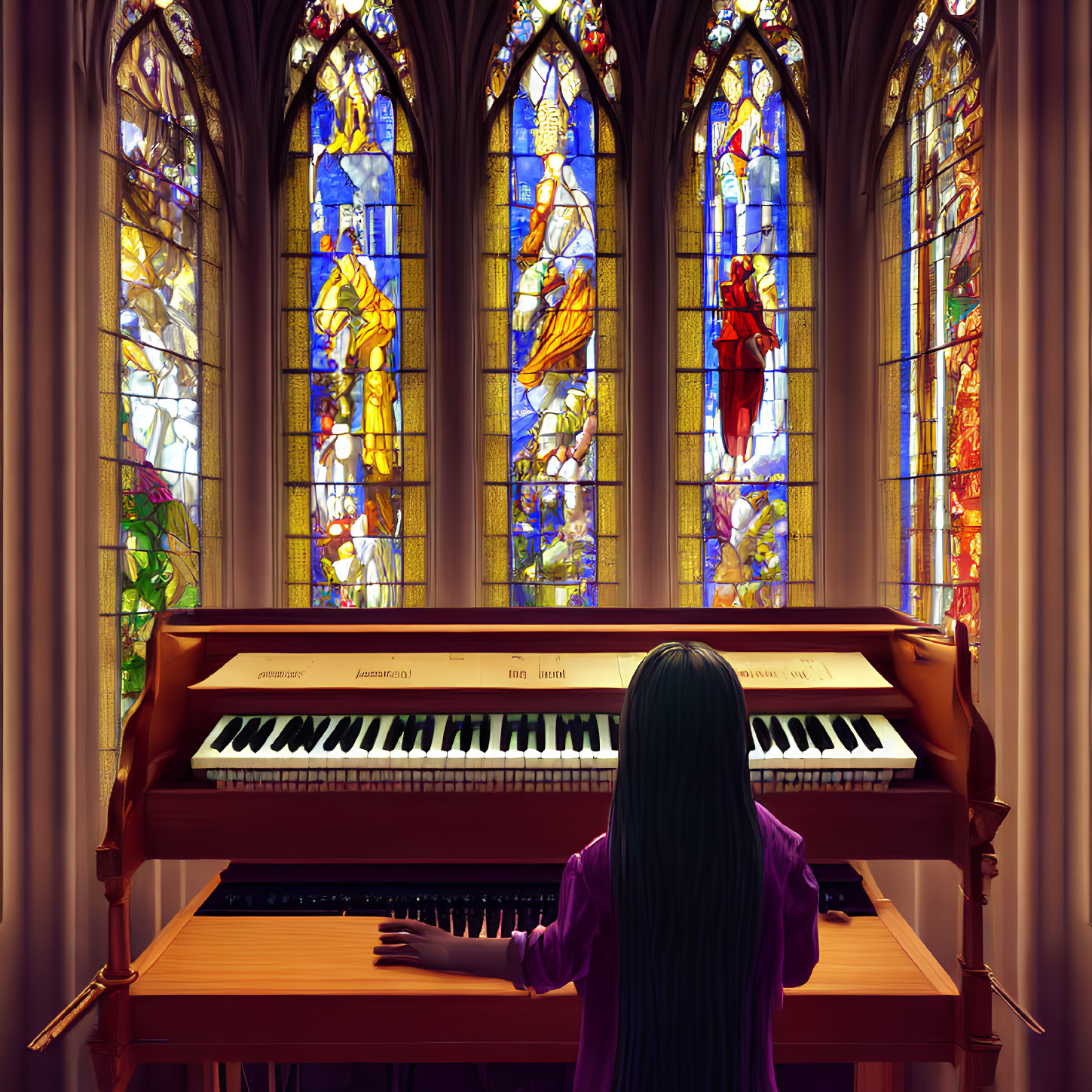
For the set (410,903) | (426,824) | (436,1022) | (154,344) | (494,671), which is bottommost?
(436,1022)

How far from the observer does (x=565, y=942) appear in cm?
120

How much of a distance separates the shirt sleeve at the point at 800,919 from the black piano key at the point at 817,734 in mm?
815

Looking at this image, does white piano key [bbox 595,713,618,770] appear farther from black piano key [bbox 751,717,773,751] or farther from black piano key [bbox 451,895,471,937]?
black piano key [bbox 451,895,471,937]

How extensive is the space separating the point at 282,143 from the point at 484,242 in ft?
3.57

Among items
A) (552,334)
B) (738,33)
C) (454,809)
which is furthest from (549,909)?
(738,33)

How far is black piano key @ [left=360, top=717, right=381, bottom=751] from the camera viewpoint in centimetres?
207

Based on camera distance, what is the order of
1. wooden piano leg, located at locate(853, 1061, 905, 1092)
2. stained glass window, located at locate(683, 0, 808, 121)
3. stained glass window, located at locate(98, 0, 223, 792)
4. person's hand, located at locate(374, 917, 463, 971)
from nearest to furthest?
person's hand, located at locate(374, 917, 463, 971) → wooden piano leg, located at locate(853, 1061, 905, 1092) → stained glass window, located at locate(98, 0, 223, 792) → stained glass window, located at locate(683, 0, 808, 121)

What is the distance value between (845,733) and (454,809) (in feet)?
3.59

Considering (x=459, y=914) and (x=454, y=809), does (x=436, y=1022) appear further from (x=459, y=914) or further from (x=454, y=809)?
(x=454, y=809)

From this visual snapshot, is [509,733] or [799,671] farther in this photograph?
[799,671]

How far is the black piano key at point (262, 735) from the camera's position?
2082 mm

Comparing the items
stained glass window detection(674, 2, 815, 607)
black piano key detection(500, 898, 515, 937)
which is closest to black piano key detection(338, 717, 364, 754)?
black piano key detection(500, 898, 515, 937)

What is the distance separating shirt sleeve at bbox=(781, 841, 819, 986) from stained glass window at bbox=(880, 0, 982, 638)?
221 cm
